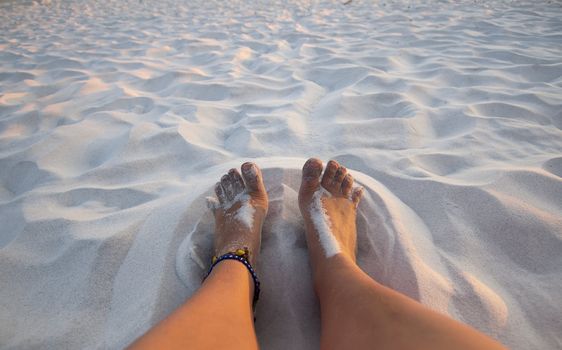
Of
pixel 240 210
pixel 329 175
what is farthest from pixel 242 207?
pixel 329 175

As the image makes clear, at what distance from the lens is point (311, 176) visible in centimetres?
148

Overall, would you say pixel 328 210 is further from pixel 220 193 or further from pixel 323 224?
pixel 220 193

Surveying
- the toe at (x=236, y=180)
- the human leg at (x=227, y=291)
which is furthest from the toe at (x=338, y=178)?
the toe at (x=236, y=180)

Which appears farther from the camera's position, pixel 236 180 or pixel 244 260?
pixel 236 180

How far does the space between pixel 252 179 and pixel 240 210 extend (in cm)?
16

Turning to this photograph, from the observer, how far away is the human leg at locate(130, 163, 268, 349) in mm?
794

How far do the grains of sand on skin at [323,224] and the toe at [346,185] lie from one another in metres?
0.08

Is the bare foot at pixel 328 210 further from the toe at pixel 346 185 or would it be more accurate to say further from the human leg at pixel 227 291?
the human leg at pixel 227 291

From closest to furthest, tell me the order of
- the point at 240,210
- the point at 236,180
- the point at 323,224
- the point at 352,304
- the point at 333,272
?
1. the point at 352,304
2. the point at 333,272
3. the point at 323,224
4. the point at 240,210
5. the point at 236,180

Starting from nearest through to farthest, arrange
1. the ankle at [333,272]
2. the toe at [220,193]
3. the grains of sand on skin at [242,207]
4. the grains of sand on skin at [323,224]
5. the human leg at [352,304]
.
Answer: the human leg at [352,304]
the ankle at [333,272]
the grains of sand on skin at [323,224]
the grains of sand on skin at [242,207]
the toe at [220,193]

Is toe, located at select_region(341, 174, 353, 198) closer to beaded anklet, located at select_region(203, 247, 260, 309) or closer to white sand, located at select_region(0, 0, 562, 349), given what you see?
white sand, located at select_region(0, 0, 562, 349)

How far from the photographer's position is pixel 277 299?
3.71 feet

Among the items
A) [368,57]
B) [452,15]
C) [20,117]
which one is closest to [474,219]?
[368,57]

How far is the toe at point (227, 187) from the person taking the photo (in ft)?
4.93
